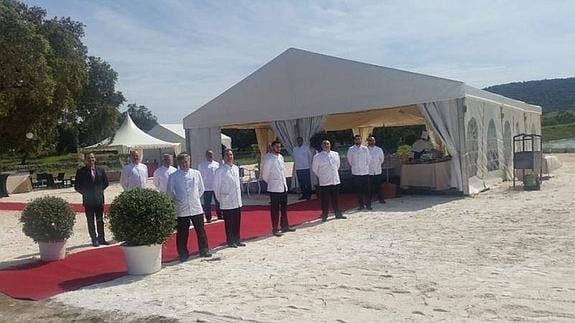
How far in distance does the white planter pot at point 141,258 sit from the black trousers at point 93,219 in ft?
8.26

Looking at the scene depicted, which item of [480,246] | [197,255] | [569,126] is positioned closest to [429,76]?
[480,246]

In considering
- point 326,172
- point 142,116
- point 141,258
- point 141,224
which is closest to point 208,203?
point 326,172

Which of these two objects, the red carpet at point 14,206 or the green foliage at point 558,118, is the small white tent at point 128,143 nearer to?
the red carpet at point 14,206

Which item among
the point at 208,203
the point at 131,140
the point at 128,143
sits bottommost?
the point at 208,203

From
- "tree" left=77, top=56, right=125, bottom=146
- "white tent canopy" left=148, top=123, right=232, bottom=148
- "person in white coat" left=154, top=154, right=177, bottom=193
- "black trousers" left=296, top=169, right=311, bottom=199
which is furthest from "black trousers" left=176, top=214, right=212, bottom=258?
"tree" left=77, top=56, right=125, bottom=146

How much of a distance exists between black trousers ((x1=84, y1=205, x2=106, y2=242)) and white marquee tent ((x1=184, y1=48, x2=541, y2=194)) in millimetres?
6848

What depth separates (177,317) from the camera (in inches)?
191

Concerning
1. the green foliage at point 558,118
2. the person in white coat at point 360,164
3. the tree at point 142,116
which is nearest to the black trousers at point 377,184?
the person in white coat at point 360,164

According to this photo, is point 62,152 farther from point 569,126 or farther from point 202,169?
point 202,169

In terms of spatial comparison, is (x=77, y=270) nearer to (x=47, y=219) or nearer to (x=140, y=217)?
(x=47, y=219)

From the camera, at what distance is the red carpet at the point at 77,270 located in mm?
6336

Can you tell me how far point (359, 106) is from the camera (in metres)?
13.7

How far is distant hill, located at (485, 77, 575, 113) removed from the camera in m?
60.4

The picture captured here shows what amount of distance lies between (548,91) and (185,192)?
63.6 metres
